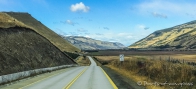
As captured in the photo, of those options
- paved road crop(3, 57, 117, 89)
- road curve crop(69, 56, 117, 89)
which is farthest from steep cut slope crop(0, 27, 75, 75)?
road curve crop(69, 56, 117, 89)

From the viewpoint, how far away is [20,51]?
49812mm

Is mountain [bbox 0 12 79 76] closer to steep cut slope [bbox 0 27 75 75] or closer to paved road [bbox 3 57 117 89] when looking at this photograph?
steep cut slope [bbox 0 27 75 75]

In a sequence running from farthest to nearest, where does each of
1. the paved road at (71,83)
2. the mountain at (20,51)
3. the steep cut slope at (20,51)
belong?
the mountain at (20,51) < the steep cut slope at (20,51) < the paved road at (71,83)

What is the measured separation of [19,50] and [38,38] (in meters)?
22.5

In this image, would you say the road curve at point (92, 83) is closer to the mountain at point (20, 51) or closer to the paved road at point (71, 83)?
the paved road at point (71, 83)

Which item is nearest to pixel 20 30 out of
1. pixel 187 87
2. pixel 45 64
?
pixel 45 64

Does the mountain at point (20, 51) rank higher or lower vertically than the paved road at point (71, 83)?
higher

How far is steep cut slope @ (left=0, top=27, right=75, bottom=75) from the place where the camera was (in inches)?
1562

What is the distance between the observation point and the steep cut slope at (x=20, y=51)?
130ft

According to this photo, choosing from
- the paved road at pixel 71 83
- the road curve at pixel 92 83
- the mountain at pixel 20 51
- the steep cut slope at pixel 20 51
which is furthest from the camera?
the mountain at pixel 20 51

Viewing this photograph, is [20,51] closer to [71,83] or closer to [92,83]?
[71,83]

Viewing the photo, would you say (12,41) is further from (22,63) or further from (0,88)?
(0,88)

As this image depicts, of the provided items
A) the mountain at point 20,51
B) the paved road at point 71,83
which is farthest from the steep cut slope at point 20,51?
the paved road at point 71,83

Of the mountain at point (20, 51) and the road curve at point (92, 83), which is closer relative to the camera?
the road curve at point (92, 83)
